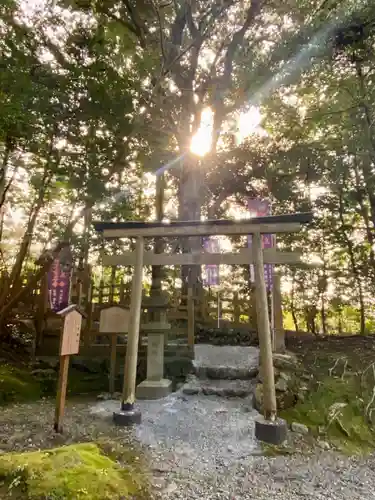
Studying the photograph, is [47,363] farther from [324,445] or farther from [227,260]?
[324,445]

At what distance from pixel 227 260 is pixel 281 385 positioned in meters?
2.31

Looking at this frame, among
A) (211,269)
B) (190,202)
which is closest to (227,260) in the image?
(190,202)

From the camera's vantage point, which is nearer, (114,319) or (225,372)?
(114,319)

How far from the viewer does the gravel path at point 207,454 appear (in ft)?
11.1

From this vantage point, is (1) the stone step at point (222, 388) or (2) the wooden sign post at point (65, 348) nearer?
(2) the wooden sign post at point (65, 348)

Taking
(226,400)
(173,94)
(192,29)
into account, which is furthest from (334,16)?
(226,400)

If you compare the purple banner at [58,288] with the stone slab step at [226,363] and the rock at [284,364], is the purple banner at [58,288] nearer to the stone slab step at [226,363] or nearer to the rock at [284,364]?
the stone slab step at [226,363]

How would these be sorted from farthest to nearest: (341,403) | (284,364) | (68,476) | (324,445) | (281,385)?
(284,364), (281,385), (341,403), (324,445), (68,476)

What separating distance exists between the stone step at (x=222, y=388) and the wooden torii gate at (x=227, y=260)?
161 centimetres

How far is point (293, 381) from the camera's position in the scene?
5.86 m

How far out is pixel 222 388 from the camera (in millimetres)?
6656

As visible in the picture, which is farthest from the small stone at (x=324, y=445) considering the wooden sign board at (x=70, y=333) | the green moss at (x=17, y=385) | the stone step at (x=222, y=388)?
the green moss at (x=17, y=385)

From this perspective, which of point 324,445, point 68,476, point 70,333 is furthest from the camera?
point 70,333

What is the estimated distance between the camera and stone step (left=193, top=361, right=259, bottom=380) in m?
7.19
